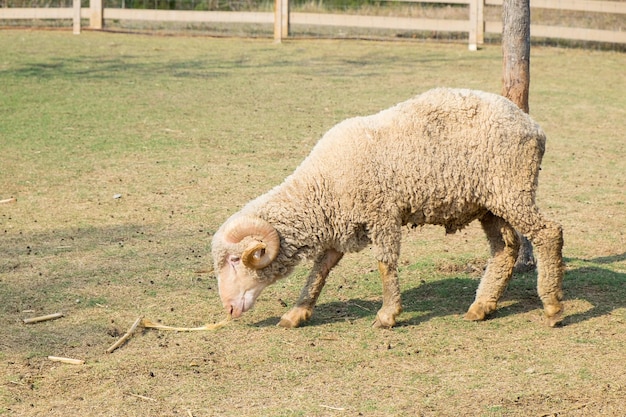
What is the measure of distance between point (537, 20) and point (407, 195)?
17961 millimetres

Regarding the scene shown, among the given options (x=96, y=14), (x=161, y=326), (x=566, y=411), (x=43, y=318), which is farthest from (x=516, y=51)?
(x=96, y=14)

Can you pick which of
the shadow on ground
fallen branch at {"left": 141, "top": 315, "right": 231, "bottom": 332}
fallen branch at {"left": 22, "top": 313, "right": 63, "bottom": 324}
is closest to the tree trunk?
the shadow on ground

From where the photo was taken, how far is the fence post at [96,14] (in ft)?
68.9

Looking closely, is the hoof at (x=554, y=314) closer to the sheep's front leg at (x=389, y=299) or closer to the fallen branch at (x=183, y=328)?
the sheep's front leg at (x=389, y=299)

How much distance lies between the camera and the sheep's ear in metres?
6.09

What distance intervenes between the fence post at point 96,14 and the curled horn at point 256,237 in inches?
632

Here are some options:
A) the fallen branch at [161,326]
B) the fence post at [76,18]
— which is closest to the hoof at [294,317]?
the fallen branch at [161,326]

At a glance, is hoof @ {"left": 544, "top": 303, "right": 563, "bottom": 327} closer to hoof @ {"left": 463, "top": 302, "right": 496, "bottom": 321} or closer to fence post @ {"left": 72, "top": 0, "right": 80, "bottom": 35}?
hoof @ {"left": 463, "top": 302, "right": 496, "bottom": 321}

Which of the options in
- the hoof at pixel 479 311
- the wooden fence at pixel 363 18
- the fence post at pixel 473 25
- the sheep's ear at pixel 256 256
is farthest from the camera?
the fence post at pixel 473 25

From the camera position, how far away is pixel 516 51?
23.8 feet

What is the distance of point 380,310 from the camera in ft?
20.9

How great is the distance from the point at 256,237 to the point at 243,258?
0.52ft

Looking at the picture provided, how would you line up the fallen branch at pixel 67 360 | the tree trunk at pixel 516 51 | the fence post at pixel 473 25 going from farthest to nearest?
the fence post at pixel 473 25
the tree trunk at pixel 516 51
the fallen branch at pixel 67 360

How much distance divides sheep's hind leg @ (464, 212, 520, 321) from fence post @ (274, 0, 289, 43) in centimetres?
1414
